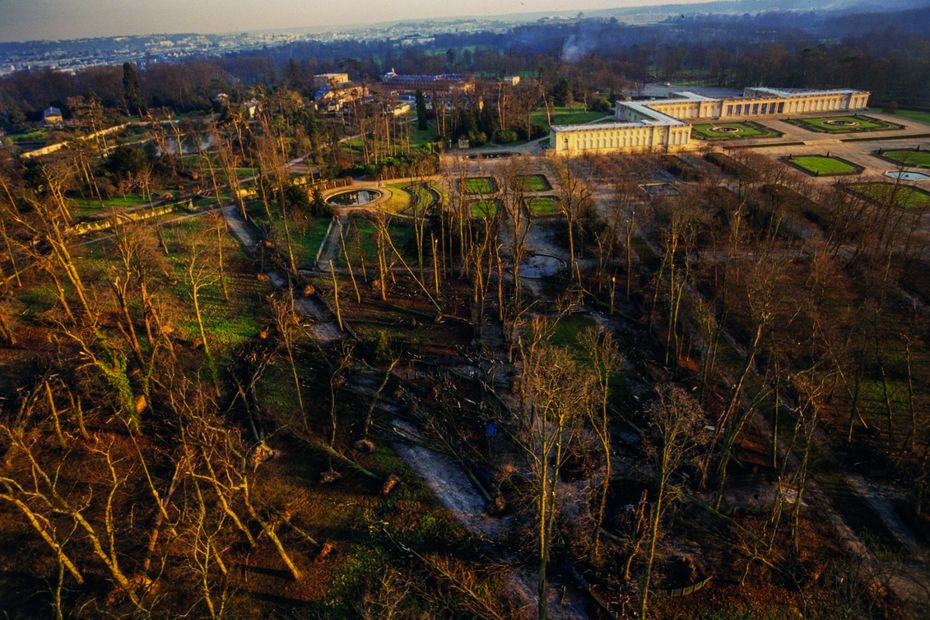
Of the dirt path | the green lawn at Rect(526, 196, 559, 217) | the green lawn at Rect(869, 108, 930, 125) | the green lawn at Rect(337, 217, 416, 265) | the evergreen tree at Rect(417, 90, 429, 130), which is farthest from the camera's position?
the evergreen tree at Rect(417, 90, 429, 130)

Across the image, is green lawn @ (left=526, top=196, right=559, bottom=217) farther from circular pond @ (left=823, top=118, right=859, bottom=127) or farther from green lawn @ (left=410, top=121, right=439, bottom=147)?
circular pond @ (left=823, top=118, right=859, bottom=127)

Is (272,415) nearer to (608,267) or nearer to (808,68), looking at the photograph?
(608,267)

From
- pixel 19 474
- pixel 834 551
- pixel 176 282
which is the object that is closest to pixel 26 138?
pixel 176 282

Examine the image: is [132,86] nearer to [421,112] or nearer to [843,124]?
[421,112]

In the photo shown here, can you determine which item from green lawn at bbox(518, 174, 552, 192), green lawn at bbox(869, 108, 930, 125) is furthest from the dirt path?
green lawn at bbox(869, 108, 930, 125)

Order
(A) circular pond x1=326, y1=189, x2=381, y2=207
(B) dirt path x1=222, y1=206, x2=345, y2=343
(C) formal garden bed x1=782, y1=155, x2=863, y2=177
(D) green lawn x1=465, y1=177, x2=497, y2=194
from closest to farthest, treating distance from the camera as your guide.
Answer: (B) dirt path x1=222, y1=206, x2=345, y2=343 → (A) circular pond x1=326, y1=189, x2=381, y2=207 → (D) green lawn x1=465, y1=177, x2=497, y2=194 → (C) formal garden bed x1=782, y1=155, x2=863, y2=177

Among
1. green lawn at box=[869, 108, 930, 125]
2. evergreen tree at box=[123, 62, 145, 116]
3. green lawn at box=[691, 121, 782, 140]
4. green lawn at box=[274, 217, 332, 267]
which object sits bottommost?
green lawn at box=[869, 108, 930, 125]

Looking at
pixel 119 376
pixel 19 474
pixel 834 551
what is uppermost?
pixel 119 376
